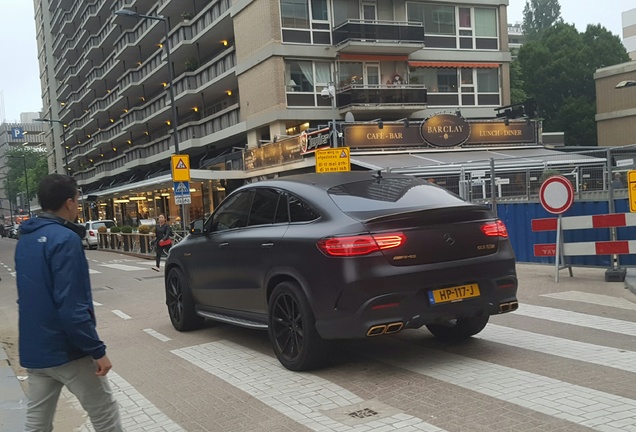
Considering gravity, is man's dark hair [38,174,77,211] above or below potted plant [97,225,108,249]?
above

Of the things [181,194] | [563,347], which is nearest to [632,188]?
[563,347]

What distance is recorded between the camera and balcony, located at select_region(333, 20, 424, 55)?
30328mm

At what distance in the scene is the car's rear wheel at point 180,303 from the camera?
764 cm

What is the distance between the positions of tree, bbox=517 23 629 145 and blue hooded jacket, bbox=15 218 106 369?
52346 millimetres

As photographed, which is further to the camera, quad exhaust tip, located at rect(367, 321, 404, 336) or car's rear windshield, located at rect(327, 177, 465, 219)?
car's rear windshield, located at rect(327, 177, 465, 219)

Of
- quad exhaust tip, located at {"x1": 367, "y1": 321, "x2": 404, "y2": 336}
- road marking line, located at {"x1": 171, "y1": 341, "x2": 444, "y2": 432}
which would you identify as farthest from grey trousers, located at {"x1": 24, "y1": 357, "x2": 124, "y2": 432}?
quad exhaust tip, located at {"x1": 367, "y1": 321, "x2": 404, "y2": 336}

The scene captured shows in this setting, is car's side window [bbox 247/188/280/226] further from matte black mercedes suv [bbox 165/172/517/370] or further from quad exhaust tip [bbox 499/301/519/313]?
quad exhaust tip [bbox 499/301/519/313]

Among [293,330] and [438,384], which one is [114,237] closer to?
[293,330]

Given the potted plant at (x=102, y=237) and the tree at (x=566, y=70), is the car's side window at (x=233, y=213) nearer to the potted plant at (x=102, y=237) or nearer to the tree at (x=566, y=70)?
the potted plant at (x=102, y=237)

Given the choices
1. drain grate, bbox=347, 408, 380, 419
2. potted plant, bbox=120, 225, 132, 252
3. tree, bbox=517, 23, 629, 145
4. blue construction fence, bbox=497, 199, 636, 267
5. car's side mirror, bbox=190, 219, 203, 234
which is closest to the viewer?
drain grate, bbox=347, 408, 380, 419

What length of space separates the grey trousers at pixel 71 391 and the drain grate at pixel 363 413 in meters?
1.68

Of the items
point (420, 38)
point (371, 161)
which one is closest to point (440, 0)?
point (420, 38)

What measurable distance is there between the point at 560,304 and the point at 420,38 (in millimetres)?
26407

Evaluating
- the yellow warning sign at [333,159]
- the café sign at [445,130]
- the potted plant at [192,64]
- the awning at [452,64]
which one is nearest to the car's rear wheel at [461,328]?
the yellow warning sign at [333,159]
